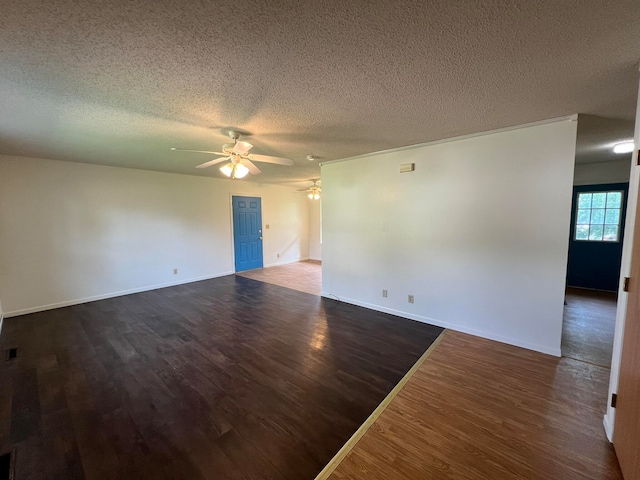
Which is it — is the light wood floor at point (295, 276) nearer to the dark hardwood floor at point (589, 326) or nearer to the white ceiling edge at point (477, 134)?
the white ceiling edge at point (477, 134)

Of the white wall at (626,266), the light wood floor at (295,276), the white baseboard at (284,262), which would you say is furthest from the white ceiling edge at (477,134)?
the white baseboard at (284,262)

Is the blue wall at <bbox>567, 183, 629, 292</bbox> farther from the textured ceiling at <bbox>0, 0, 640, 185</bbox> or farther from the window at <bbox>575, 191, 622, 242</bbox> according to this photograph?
the textured ceiling at <bbox>0, 0, 640, 185</bbox>

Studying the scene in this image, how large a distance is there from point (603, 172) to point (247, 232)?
7766 mm

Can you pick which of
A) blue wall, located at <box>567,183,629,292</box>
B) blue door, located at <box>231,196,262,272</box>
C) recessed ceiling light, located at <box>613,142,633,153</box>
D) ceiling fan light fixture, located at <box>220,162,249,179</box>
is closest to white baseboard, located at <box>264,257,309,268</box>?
blue door, located at <box>231,196,262,272</box>

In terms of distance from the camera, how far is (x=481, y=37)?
1382 mm

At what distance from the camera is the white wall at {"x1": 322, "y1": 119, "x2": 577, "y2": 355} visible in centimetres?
268

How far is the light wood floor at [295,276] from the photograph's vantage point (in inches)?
219

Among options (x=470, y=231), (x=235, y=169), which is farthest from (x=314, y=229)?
(x=470, y=231)

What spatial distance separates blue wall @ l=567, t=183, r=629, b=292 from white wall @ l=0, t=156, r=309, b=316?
7.59 meters

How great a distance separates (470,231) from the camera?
316 centimetres

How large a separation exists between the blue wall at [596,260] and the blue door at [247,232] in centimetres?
723

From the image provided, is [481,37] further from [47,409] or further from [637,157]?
[47,409]

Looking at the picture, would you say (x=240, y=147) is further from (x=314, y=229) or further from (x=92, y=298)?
(x=314, y=229)

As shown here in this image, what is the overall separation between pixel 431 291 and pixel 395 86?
8.77 feet
